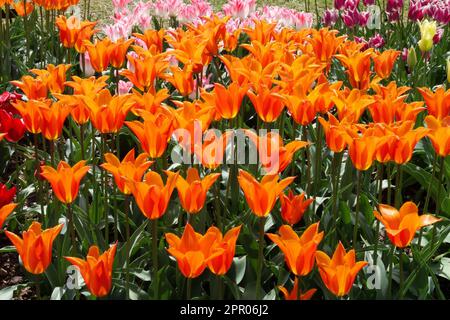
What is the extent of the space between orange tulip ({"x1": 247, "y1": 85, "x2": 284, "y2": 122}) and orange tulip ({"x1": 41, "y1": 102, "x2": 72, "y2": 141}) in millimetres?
Answer: 696

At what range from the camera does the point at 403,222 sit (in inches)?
85.6

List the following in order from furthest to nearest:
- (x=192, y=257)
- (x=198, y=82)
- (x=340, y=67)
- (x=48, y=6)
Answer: (x=340, y=67) → (x=48, y=6) → (x=198, y=82) → (x=192, y=257)

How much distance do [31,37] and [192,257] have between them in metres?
3.75

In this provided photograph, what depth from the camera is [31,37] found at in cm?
Result: 538

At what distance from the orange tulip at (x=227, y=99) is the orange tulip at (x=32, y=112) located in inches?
23.7

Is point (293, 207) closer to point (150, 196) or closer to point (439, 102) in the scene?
point (150, 196)

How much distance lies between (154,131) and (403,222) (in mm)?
878

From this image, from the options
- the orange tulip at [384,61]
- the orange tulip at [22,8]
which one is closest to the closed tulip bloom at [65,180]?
the orange tulip at [384,61]

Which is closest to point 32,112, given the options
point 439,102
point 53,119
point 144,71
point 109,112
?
point 53,119

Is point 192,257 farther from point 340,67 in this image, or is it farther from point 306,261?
point 340,67

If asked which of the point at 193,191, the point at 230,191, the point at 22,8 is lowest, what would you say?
the point at 230,191

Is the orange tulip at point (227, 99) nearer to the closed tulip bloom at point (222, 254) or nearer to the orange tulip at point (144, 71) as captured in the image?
the orange tulip at point (144, 71)

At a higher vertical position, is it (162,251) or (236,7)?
(236,7)
